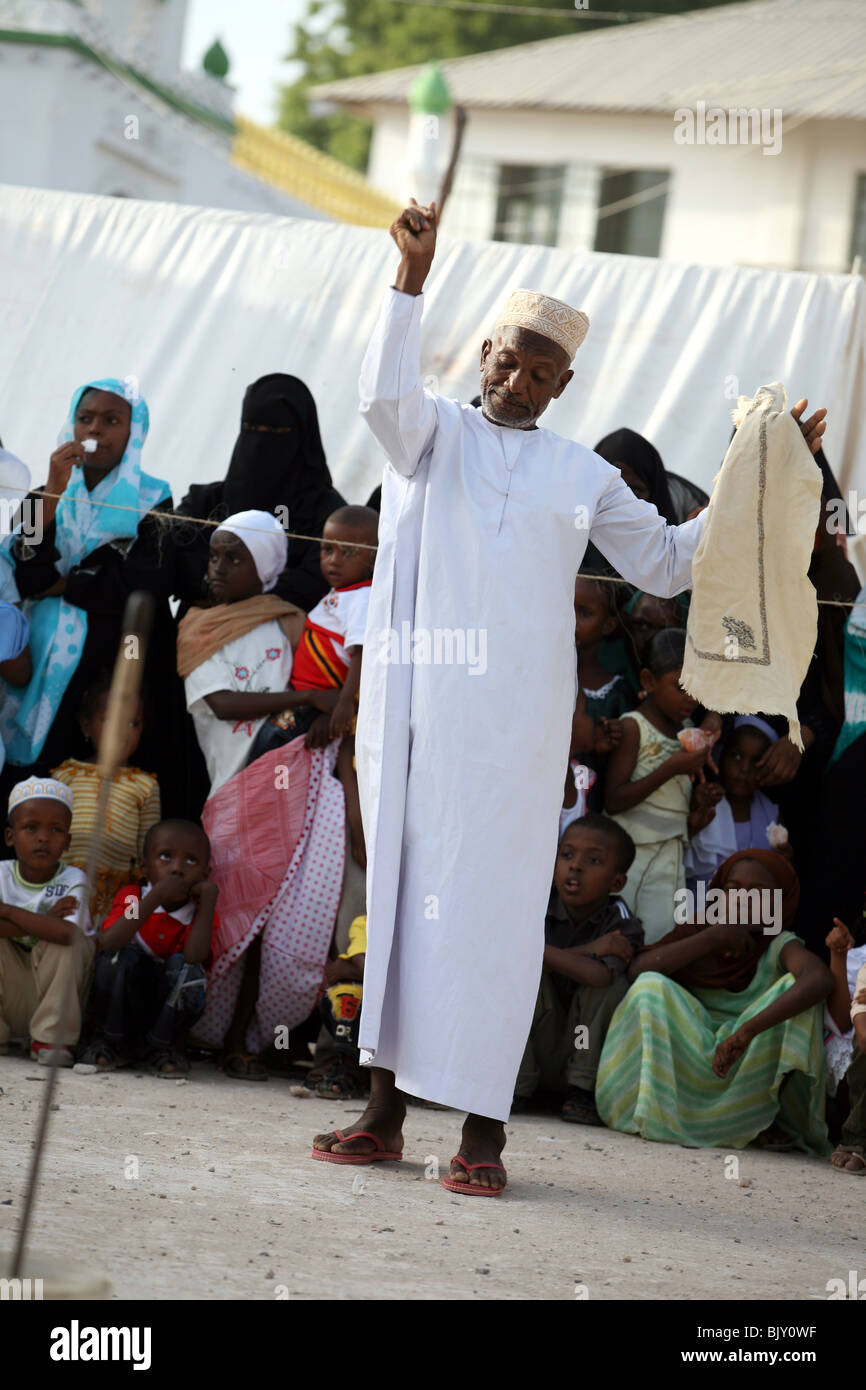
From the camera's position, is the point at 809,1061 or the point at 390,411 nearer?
the point at 390,411

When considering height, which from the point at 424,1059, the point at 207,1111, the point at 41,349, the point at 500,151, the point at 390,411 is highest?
the point at 500,151

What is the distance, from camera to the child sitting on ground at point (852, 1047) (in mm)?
4727

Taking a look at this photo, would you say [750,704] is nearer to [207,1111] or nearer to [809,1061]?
[809,1061]

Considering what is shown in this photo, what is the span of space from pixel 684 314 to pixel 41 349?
2.93 meters

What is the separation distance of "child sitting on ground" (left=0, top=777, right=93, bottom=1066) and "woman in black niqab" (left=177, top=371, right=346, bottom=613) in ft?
3.88

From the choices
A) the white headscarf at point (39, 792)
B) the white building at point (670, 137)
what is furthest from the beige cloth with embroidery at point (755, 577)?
the white building at point (670, 137)

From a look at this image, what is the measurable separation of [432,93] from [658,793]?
17254 millimetres

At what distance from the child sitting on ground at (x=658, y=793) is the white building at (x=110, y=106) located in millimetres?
10006

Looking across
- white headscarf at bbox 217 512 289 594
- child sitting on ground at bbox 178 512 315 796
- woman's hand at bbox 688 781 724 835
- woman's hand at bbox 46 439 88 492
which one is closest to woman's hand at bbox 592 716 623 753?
woman's hand at bbox 688 781 724 835

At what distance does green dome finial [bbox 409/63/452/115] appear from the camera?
20688 millimetres

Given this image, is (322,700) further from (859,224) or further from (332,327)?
(859,224)

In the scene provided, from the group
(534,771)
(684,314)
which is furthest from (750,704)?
(684,314)

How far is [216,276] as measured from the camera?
7789 millimetres

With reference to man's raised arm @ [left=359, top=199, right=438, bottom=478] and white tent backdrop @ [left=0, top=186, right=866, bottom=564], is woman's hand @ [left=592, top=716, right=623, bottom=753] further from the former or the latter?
white tent backdrop @ [left=0, top=186, right=866, bottom=564]
